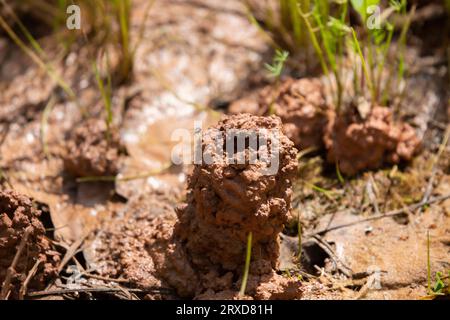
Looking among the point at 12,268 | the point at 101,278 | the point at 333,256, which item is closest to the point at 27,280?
the point at 12,268

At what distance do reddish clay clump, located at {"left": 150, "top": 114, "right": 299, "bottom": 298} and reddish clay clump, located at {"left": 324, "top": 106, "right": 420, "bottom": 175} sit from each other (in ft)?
2.18

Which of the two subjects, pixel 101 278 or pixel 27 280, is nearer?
pixel 27 280

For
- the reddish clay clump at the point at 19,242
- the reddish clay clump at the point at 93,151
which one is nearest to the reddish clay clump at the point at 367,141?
the reddish clay clump at the point at 93,151

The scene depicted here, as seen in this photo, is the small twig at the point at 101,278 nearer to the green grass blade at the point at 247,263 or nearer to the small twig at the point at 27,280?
the small twig at the point at 27,280

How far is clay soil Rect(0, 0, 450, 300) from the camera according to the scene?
1.93m

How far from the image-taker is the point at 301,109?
8.36ft

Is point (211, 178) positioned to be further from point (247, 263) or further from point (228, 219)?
point (247, 263)

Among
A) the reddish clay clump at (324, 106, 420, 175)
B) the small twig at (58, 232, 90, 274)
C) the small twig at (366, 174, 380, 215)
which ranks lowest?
the small twig at (58, 232, 90, 274)

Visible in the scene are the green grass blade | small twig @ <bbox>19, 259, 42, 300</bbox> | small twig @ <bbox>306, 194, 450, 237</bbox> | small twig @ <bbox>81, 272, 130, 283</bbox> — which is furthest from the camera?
small twig @ <bbox>306, 194, 450, 237</bbox>

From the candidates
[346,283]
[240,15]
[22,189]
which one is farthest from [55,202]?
[240,15]

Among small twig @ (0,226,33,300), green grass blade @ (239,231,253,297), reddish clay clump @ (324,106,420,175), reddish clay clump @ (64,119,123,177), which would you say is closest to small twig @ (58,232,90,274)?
small twig @ (0,226,33,300)

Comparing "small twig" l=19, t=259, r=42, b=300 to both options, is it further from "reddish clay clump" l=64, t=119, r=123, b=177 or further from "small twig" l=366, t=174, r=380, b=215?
"small twig" l=366, t=174, r=380, b=215

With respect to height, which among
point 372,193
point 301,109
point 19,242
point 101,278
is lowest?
point 101,278

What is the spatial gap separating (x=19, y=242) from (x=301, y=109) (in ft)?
4.39
